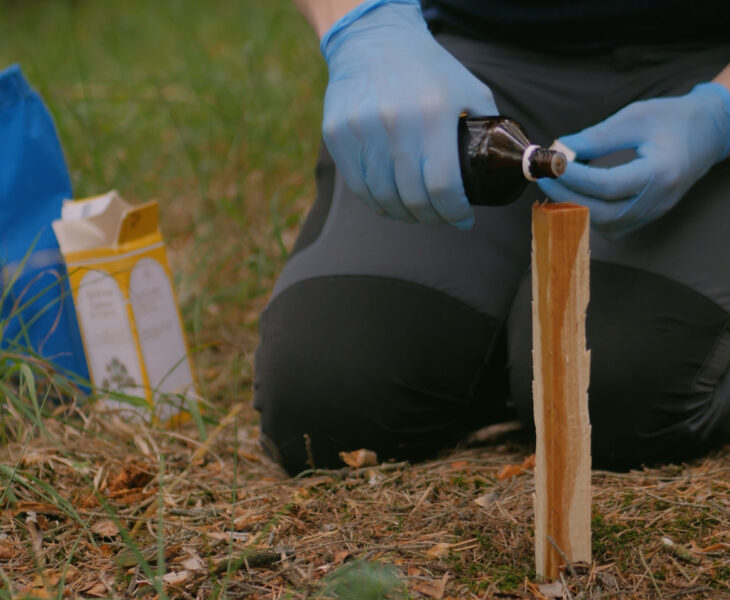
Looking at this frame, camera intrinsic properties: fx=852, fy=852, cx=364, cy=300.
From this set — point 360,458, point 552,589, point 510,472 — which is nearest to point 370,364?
point 360,458

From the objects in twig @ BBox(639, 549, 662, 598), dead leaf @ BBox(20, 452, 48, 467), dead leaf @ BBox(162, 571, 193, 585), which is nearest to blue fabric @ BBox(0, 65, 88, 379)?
dead leaf @ BBox(20, 452, 48, 467)

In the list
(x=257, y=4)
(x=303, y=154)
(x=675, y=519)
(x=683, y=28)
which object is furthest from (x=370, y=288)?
(x=257, y=4)

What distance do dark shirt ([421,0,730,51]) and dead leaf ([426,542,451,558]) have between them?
884 millimetres

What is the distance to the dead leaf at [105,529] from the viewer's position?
109 centimetres

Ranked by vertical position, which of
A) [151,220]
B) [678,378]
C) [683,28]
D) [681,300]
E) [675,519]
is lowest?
[675,519]

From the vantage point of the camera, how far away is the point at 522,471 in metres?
1.25

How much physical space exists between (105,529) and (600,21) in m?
1.09

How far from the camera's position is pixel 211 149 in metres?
2.63

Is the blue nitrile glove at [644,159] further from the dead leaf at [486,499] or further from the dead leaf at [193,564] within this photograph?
the dead leaf at [193,564]

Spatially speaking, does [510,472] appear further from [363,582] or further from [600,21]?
[600,21]

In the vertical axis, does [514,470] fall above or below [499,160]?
below

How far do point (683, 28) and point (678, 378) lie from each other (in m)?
0.59

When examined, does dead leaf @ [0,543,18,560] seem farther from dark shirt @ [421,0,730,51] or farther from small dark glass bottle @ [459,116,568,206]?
dark shirt @ [421,0,730,51]

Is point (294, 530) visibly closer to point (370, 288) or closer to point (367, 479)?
point (367, 479)
